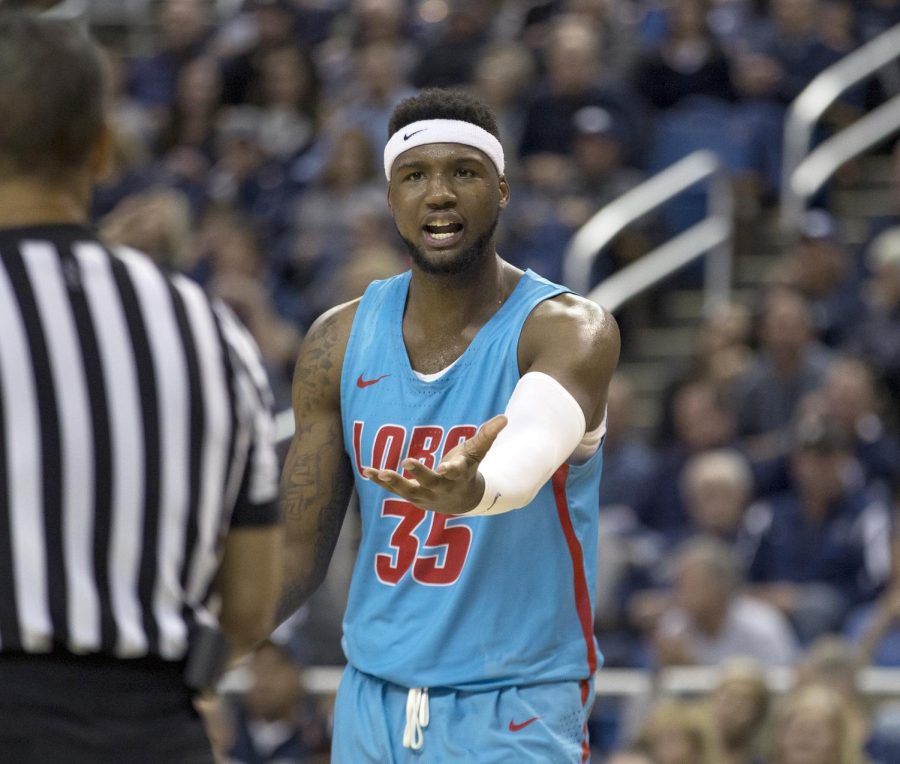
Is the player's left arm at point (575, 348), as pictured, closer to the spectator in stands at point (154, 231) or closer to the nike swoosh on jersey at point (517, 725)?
the nike swoosh on jersey at point (517, 725)

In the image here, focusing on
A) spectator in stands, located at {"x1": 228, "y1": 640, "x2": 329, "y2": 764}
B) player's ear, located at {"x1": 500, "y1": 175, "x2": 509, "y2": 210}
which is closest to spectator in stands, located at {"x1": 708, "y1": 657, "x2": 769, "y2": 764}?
spectator in stands, located at {"x1": 228, "y1": 640, "x2": 329, "y2": 764}

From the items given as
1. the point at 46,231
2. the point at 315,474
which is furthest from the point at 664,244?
the point at 46,231

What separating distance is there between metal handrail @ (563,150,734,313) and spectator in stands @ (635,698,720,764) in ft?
11.6

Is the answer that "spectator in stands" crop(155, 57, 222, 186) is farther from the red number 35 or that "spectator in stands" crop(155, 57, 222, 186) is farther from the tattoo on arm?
the red number 35

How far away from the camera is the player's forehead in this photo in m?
4.69

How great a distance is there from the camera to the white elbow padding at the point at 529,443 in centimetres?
411

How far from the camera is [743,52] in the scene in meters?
12.2

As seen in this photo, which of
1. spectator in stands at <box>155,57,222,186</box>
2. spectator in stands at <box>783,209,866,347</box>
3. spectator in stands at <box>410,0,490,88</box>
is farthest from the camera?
spectator in stands at <box>155,57,222,186</box>

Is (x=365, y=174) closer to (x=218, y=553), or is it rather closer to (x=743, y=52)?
(x=743, y=52)

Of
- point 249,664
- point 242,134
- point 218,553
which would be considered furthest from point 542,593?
point 242,134

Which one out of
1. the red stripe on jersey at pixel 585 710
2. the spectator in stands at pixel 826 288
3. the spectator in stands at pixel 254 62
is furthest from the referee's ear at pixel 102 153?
the spectator in stands at pixel 254 62

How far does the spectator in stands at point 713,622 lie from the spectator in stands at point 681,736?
739mm

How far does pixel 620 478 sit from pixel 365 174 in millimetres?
3097

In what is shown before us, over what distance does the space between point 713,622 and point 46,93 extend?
19.6ft
